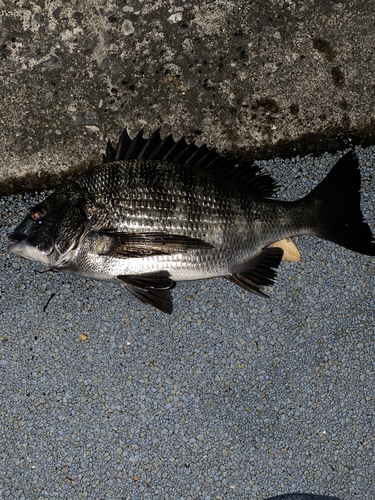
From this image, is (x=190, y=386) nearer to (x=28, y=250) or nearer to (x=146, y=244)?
(x=146, y=244)

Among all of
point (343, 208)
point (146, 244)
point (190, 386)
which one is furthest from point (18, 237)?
point (343, 208)

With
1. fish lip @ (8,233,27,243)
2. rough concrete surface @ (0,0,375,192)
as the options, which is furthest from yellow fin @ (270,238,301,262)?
fish lip @ (8,233,27,243)

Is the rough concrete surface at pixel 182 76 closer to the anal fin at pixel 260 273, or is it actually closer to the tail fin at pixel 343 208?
the tail fin at pixel 343 208

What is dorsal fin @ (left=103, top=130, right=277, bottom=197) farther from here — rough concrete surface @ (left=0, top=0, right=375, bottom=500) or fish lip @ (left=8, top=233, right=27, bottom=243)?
fish lip @ (left=8, top=233, right=27, bottom=243)

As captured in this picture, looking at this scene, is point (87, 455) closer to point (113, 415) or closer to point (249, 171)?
point (113, 415)

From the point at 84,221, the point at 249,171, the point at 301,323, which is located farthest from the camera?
the point at 301,323

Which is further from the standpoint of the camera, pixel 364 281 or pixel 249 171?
pixel 364 281

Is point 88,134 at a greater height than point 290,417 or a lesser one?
greater

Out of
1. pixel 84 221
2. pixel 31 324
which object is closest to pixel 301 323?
pixel 84 221
